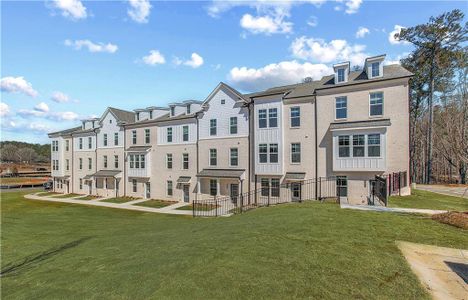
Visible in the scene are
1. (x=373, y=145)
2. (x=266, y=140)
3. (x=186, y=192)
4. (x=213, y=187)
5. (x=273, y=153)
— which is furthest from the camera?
(x=186, y=192)

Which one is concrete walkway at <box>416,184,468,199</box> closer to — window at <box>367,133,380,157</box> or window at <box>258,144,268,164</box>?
window at <box>367,133,380,157</box>

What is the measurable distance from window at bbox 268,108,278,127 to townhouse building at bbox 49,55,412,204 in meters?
0.08

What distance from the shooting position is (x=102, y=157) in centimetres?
3447

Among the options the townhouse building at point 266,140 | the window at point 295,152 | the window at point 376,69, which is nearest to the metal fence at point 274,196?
the townhouse building at point 266,140

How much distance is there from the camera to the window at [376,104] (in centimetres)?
1753

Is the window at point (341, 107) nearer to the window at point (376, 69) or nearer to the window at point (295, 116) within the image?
the window at point (376, 69)

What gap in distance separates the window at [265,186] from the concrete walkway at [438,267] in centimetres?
1403

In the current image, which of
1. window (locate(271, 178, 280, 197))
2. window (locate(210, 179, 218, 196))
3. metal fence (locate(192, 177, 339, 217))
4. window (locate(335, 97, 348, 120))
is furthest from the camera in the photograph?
window (locate(210, 179, 218, 196))

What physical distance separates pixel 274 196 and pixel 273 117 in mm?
6753

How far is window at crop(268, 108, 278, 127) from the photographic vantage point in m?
20.9

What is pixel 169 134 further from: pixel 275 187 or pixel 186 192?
pixel 275 187

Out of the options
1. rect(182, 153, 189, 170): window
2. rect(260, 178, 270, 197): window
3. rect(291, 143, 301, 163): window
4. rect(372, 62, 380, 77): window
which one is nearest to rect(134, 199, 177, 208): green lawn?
rect(182, 153, 189, 170): window

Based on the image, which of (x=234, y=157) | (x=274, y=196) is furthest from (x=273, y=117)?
(x=274, y=196)

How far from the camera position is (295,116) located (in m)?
20.5
